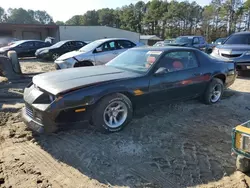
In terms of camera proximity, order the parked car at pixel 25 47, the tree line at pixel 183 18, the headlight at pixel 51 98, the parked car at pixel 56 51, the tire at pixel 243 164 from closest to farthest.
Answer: the tire at pixel 243 164 < the headlight at pixel 51 98 < the parked car at pixel 56 51 < the parked car at pixel 25 47 < the tree line at pixel 183 18

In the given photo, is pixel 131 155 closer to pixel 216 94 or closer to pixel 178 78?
pixel 178 78

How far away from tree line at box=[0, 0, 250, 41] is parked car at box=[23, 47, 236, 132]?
4949cm

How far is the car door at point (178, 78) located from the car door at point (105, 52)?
4.49m

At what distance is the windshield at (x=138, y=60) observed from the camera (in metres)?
4.48

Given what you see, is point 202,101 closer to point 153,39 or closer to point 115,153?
point 115,153

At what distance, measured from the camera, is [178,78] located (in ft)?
→ 15.5

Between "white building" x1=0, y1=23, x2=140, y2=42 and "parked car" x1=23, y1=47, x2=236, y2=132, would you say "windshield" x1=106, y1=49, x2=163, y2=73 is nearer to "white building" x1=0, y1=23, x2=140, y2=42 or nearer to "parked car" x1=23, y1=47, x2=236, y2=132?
"parked car" x1=23, y1=47, x2=236, y2=132

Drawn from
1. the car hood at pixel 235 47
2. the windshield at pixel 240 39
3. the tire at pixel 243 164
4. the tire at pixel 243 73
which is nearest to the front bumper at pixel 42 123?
the tire at pixel 243 164

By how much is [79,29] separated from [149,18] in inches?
1442

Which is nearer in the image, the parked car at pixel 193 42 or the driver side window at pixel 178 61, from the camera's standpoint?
the driver side window at pixel 178 61

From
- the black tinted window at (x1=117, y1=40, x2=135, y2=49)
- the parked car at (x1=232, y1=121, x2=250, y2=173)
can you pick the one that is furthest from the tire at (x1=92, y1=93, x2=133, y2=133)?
the black tinted window at (x1=117, y1=40, x2=135, y2=49)

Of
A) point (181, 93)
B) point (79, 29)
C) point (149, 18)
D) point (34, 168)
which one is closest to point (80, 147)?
point (34, 168)

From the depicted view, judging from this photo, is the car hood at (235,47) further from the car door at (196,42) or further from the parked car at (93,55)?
the car door at (196,42)

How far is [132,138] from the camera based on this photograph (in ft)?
12.5
